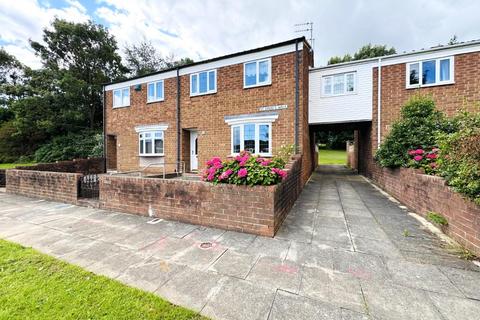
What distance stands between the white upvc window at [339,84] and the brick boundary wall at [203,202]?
623 centimetres

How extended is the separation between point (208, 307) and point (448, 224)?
4.80 metres

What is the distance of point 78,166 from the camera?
1306 cm

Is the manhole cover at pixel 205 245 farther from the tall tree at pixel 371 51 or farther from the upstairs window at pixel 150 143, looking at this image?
the tall tree at pixel 371 51

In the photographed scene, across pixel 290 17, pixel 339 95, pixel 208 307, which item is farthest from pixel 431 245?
pixel 290 17

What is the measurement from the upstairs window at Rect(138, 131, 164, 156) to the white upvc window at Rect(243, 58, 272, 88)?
20.7ft

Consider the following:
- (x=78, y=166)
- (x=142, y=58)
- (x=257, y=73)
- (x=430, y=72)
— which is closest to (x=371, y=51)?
(x=430, y=72)

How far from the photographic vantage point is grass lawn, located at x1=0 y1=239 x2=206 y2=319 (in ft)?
6.82

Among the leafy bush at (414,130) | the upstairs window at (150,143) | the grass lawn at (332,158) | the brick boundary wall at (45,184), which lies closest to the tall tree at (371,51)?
the grass lawn at (332,158)

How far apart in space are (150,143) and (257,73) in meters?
7.99

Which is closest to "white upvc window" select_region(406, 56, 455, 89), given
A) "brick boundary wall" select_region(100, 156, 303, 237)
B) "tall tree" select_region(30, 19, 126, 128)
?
"brick boundary wall" select_region(100, 156, 303, 237)

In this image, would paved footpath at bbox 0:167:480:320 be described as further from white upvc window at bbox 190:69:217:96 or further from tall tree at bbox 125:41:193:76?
→ tall tree at bbox 125:41:193:76

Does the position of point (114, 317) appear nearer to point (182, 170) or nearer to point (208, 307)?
point (208, 307)

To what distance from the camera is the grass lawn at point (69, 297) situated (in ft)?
6.82

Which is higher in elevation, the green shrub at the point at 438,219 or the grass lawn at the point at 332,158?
the grass lawn at the point at 332,158
